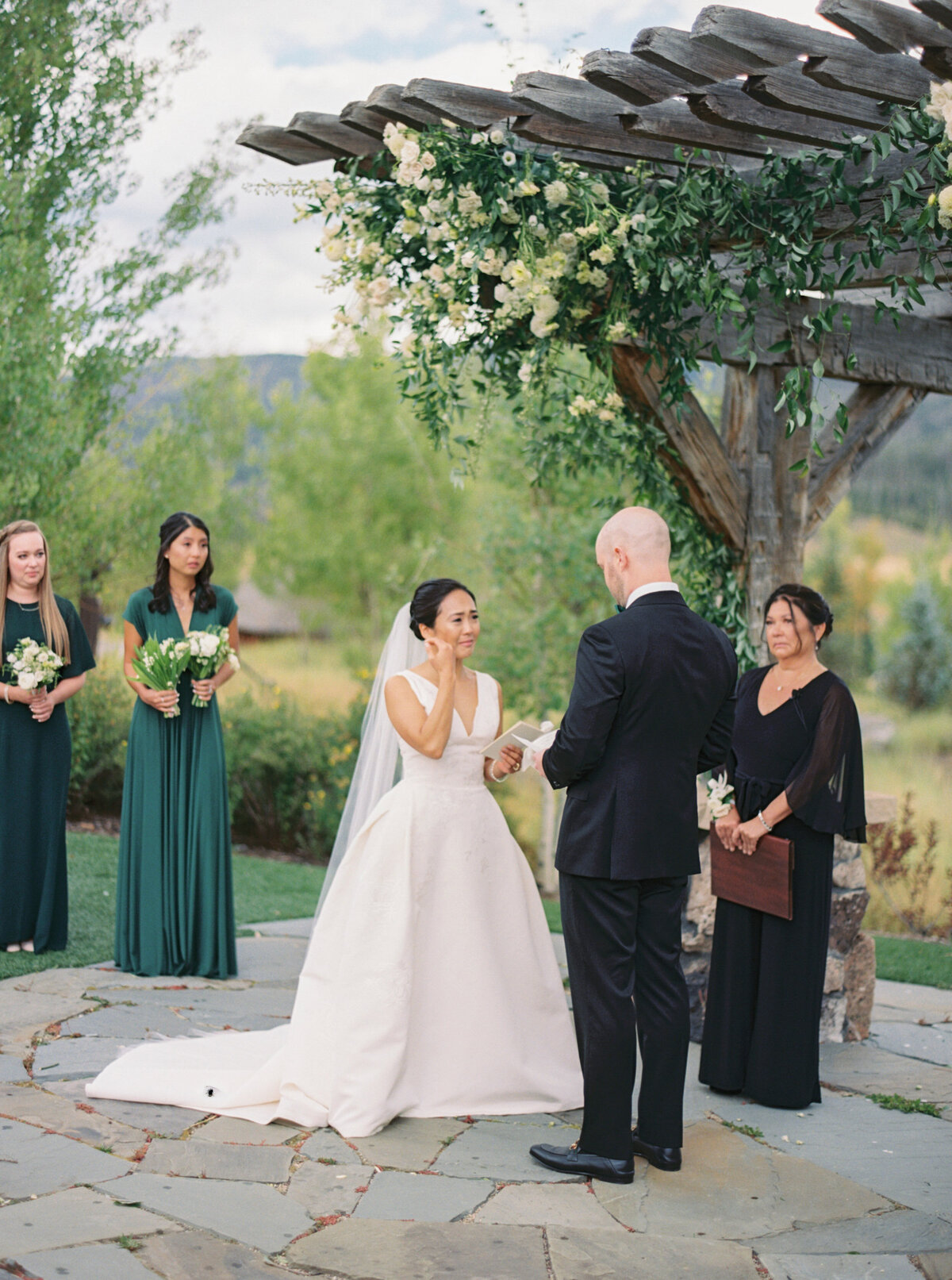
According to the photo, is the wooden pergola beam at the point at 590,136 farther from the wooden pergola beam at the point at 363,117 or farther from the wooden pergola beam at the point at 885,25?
the wooden pergola beam at the point at 885,25

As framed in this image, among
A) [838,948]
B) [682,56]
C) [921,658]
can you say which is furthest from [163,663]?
[921,658]

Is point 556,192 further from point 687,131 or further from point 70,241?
point 70,241

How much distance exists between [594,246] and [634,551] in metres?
1.58

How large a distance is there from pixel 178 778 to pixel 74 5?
7.22m

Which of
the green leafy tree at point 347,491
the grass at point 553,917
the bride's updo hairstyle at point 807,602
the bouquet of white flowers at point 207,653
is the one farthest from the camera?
the green leafy tree at point 347,491

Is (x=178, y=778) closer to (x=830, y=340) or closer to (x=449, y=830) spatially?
(x=449, y=830)

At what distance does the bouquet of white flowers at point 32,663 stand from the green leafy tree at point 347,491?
65.5ft

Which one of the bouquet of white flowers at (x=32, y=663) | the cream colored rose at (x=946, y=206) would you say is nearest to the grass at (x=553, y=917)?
the bouquet of white flowers at (x=32, y=663)

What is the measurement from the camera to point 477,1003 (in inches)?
169

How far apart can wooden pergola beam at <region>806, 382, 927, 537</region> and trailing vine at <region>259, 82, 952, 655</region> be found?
2.71 ft

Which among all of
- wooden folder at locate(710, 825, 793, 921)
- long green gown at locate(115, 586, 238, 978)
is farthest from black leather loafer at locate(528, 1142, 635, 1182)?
long green gown at locate(115, 586, 238, 978)

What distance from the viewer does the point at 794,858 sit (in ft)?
15.3

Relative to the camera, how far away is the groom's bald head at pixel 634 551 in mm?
→ 3805

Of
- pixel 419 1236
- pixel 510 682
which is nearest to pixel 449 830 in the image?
pixel 419 1236
